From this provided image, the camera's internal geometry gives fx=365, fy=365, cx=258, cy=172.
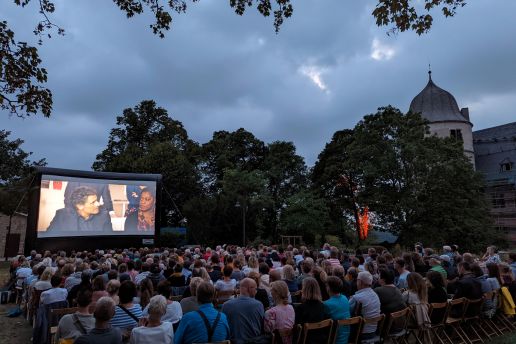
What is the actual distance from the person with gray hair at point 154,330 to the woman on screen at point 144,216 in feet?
58.7

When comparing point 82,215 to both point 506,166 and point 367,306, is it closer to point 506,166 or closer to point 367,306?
point 367,306

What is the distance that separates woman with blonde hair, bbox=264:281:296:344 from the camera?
403 cm

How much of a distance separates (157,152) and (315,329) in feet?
104

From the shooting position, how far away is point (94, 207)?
1920 centimetres

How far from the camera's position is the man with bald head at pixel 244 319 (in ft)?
13.0

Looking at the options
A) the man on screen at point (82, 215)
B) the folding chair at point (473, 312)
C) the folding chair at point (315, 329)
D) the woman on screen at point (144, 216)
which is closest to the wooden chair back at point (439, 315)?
the folding chair at point (473, 312)

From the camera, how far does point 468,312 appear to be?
19.0ft

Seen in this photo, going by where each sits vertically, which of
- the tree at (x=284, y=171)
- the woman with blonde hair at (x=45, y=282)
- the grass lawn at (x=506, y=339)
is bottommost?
the grass lawn at (x=506, y=339)

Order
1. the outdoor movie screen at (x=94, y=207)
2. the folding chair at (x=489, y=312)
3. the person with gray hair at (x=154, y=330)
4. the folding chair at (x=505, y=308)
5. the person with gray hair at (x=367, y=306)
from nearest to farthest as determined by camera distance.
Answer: the person with gray hair at (x=154, y=330), the person with gray hair at (x=367, y=306), the folding chair at (x=489, y=312), the folding chair at (x=505, y=308), the outdoor movie screen at (x=94, y=207)

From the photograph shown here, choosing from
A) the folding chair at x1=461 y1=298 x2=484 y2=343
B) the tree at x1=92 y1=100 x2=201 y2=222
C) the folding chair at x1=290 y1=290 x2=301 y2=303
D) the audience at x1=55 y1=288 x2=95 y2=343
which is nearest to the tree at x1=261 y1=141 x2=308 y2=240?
the tree at x1=92 y1=100 x2=201 y2=222

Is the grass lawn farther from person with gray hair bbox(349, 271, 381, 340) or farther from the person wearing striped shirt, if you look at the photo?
the person wearing striped shirt

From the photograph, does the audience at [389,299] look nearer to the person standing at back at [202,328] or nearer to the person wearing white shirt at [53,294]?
the person standing at back at [202,328]

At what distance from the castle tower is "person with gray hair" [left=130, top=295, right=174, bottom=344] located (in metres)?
44.8

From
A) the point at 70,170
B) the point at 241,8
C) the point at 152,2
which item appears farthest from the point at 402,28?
the point at 70,170
